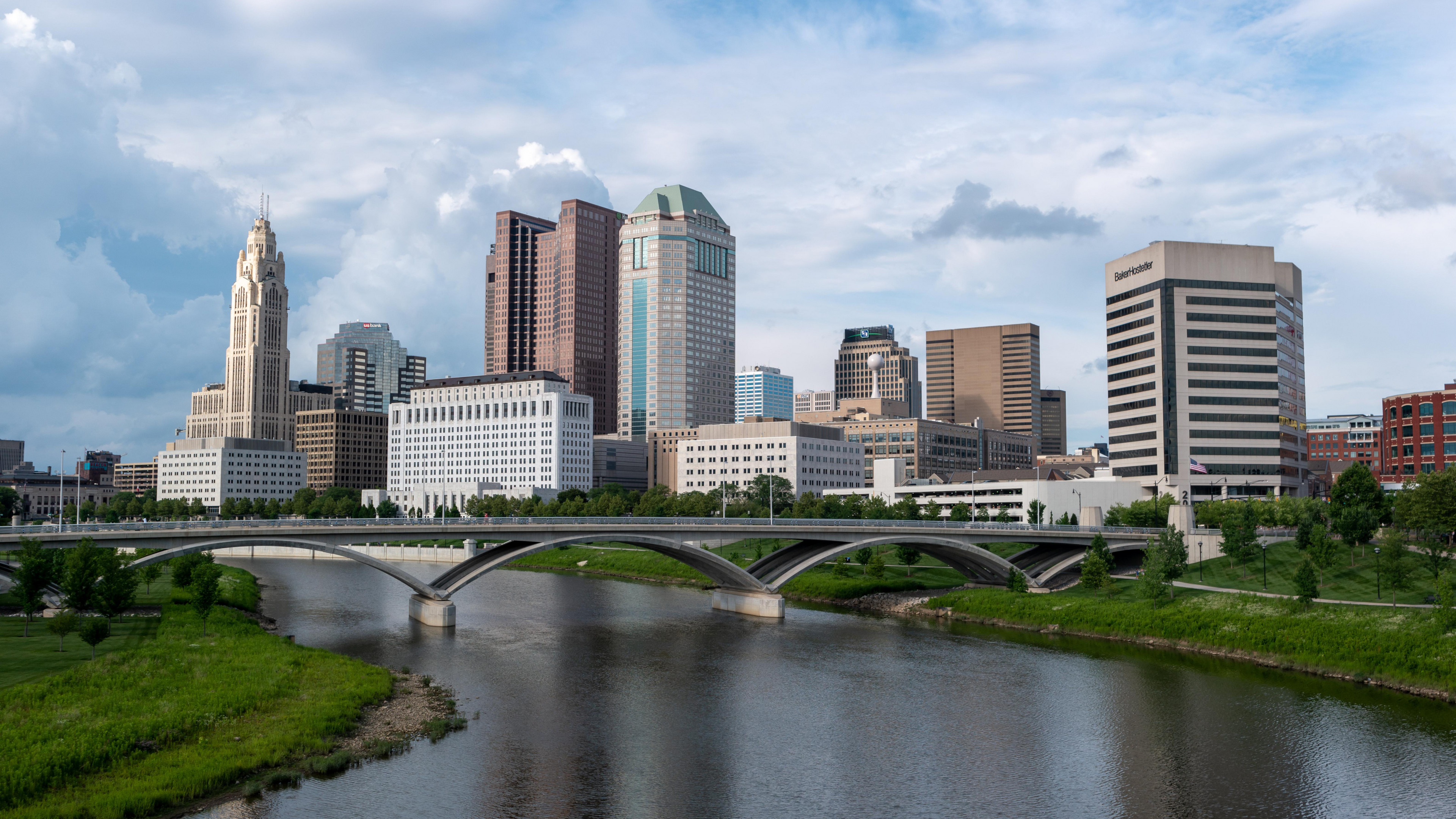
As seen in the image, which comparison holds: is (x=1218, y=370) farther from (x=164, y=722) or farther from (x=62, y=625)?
(x=164, y=722)

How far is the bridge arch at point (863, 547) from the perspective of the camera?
96.4 metres

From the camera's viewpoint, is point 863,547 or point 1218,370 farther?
point 1218,370

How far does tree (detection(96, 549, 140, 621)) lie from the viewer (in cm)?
6356

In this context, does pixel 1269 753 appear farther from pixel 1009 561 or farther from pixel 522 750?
pixel 1009 561

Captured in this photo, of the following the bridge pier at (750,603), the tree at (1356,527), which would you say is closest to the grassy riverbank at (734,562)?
the bridge pier at (750,603)

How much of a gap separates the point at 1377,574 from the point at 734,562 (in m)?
58.0

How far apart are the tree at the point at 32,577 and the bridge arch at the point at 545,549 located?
27123 millimetres

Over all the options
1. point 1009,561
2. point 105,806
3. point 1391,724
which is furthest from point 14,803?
point 1009,561

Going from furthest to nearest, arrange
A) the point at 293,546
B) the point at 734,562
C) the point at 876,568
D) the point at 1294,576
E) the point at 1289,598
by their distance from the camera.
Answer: the point at 734,562 → the point at 876,568 → the point at 1294,576 → the point at 293,546 → the point at 1289,598

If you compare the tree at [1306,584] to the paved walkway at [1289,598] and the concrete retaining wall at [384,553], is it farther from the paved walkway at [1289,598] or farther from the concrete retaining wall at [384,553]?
the concrete retaining wall at [384,553]

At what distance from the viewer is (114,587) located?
64.1 metres

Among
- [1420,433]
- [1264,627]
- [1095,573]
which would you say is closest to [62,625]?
[1264,627]

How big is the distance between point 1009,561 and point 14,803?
89.6 meters

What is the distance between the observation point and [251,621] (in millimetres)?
78062
